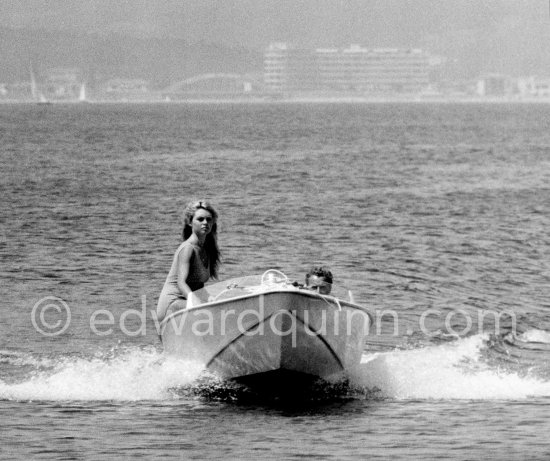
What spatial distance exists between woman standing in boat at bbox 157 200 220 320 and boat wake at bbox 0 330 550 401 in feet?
2.64

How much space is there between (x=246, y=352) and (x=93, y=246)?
1637 centimetres

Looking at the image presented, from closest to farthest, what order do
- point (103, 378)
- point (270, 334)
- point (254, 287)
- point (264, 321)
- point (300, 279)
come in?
point (264, 321) < point (270, 334) < point (254, 287) < point (103, 378) < point (300, 279)

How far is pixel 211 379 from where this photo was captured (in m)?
16.6

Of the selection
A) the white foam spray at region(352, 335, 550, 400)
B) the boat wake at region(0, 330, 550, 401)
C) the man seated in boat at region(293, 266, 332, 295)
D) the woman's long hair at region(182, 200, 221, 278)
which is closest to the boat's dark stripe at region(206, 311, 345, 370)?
the boat wake at region(0, 330, 550, 401)

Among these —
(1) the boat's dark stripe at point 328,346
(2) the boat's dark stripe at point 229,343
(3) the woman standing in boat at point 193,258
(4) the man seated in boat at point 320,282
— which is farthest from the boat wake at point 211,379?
(4) the man seated in boat at point 320,282

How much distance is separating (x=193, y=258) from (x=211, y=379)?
1449mm

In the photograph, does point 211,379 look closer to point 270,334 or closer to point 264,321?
point 270,334

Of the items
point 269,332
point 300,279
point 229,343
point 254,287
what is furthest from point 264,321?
point 300,279

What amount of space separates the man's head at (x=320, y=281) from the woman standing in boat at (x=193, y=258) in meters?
1.14

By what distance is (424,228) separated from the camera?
3869cm

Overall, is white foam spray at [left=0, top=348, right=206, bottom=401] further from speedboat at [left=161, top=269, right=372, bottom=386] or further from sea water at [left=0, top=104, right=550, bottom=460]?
speedboat at [left=161, top=269, right=372, bottom=386]

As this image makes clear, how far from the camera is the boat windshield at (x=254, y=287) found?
16.1m

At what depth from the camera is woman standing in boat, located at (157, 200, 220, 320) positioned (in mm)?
16359

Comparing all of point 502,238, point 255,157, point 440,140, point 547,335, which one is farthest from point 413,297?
point 440,140
